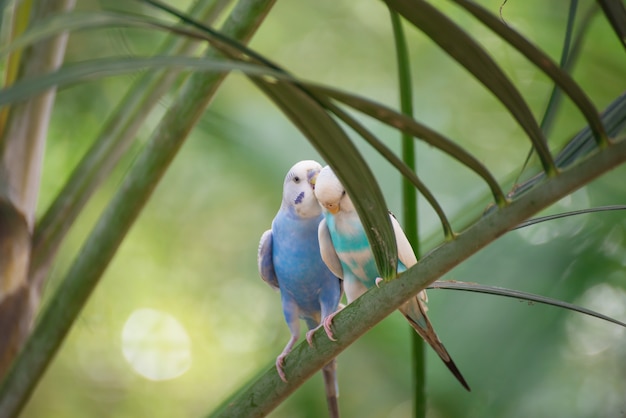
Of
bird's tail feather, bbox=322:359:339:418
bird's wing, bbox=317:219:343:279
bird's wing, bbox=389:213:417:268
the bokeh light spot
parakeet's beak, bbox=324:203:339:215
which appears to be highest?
the bokeh light spot

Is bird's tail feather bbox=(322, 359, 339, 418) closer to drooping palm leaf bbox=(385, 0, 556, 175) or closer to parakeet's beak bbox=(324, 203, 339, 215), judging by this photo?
parakeet's beak bbox=(324, 203, 339, 215)

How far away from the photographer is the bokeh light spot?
1.63 m

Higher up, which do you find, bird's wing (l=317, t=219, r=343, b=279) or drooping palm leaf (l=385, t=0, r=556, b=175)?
bird's wing (l=317, t=219, r=343, b=279)

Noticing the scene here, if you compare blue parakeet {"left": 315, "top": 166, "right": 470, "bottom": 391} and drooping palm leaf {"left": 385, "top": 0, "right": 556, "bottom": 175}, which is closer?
drooping palm leaf {"left": 385, "top": 0, "right": 556, "bottom": 175}

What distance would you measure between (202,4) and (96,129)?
2.80ft

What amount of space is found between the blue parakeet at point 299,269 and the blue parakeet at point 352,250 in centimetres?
3

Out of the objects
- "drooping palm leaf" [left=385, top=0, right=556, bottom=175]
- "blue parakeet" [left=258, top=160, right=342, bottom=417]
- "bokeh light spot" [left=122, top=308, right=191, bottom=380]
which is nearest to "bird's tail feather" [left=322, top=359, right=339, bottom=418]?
"blue parakeet" [left=258, top=160, right=342, bottom=417]

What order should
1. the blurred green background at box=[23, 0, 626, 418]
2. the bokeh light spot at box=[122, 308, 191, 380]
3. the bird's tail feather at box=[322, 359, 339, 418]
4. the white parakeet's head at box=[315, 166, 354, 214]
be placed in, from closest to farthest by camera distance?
the white parakeet's head at box=[315, 166, 354, 214] < the bird's tail feather at box=[322, 359, 339, 418] < the blurred green background at box=[23, 0, 626, 418] < the bokeh light spot at box=[122, 308, 191, 380]

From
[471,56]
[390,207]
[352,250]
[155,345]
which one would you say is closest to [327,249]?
[352,250]

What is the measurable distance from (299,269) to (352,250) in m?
0.07

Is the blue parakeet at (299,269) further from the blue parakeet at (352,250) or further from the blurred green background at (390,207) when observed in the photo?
the blurred green background at (390,207)

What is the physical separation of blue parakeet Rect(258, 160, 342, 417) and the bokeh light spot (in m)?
1.18

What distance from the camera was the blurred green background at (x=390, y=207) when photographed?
109 cm

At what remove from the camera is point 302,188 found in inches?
16.3
